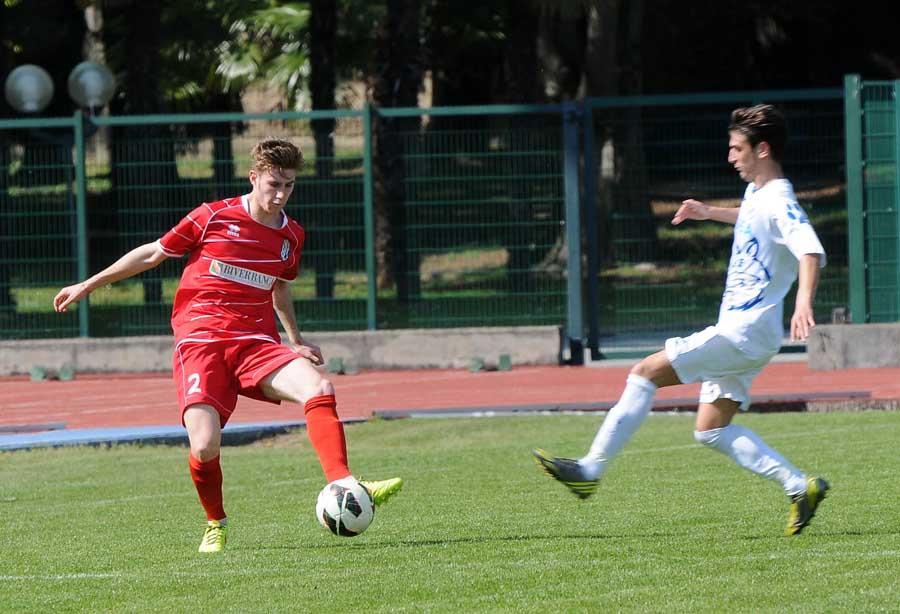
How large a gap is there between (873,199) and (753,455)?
940cm

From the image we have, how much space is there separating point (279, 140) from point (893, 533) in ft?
10.8

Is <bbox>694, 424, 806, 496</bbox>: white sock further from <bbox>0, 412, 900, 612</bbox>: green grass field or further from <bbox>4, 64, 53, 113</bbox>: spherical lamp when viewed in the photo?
<bbox>4, 64, 53, 113</bbox>: spherical lamp

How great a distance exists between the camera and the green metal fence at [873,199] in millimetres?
15547

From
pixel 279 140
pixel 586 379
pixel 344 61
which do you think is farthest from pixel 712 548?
pixel 344 61

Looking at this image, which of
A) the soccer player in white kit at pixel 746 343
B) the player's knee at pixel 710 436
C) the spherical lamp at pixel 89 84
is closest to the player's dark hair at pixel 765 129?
the soccer player in white kit at pixel 746 343

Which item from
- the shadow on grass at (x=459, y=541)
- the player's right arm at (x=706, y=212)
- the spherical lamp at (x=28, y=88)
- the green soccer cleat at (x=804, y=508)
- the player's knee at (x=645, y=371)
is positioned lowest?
the shadow on grass at (x=459, y=541)

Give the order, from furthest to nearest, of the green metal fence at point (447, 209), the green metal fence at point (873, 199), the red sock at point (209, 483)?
1. the green metal fence at point (447, 209)
2. the green metal fence at point (873, 199)
3. the red sock at point (209, 483)

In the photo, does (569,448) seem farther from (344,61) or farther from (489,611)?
(344,61)

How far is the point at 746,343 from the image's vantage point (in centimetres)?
674

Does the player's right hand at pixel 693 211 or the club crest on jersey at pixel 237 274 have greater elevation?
the player's right hand at pixel 693 211

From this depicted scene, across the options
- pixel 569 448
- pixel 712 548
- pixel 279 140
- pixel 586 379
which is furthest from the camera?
pixel 586 379

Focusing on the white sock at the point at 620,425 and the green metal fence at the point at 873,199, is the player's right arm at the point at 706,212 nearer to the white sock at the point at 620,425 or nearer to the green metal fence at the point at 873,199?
the white sock at the point at 620,425

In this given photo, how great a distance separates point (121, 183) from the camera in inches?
672

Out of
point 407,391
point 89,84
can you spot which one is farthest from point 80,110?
point 407,391
